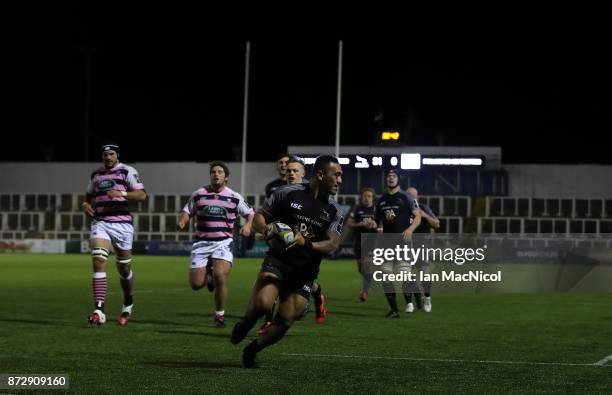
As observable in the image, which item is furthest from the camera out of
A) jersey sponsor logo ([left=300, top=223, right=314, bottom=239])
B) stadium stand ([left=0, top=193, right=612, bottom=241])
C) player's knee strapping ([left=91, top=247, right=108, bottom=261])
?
stadium stand ([left=0, top=193, right=612, bottom=241])

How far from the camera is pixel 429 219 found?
19188 mm

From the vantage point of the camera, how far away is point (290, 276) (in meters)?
10.2

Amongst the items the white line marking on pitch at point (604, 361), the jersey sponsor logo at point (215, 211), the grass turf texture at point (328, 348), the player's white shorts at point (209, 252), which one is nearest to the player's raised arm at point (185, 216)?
the jersey sponsor logo at point (215, 211)

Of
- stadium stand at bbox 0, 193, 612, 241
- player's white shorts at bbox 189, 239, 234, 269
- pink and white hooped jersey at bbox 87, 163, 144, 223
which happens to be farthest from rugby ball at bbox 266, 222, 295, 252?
stadium stand at bbox 0, 193, 612, 241

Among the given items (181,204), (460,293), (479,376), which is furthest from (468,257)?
(181,204)

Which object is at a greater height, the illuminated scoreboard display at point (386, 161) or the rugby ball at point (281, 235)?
the illuminated scoreboard display at point (386, 161)

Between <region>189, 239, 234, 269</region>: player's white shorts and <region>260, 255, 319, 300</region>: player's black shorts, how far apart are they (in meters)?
5.46

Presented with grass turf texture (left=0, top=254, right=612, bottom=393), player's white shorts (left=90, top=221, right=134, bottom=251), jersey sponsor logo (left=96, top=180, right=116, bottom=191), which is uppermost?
jersey sponsor logo (left=96, top=180, right=116, bottom=191)

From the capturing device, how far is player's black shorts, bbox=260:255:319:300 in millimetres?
10156

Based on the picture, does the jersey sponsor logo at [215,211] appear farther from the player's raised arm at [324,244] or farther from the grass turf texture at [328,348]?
the player's raised arm at [324,244]

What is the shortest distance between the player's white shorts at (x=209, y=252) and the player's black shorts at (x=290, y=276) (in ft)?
17.9

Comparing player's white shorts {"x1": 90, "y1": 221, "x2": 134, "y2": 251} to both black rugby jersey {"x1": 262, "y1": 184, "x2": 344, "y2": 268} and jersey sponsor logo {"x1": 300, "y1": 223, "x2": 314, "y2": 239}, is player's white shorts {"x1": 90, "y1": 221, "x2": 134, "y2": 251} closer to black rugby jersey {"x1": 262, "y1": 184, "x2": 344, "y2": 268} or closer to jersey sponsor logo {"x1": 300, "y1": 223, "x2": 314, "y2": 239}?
black rugby jersey {"x1": 262, "y1": 184, "x2": 344, "y2": 268}

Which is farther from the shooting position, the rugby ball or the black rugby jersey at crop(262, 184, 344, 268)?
the black rugby jersey at crop(262, 184, 344, 268)

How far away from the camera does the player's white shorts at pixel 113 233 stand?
15016 millimetres
